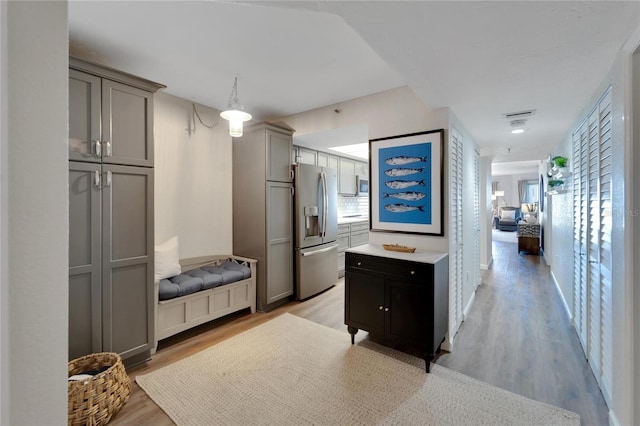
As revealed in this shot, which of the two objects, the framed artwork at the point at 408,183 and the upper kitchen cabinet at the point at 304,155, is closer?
the framed artwork at the point at 408,183

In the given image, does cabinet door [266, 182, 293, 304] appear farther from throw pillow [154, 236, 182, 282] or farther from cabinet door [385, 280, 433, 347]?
cabinet door [385, 280, 433, 347]

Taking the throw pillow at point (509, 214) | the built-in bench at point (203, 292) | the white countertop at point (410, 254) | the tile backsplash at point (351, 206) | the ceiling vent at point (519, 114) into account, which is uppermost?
the ceiling vent at point (519, 114)

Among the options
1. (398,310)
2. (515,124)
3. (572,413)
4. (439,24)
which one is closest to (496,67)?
(439,24)

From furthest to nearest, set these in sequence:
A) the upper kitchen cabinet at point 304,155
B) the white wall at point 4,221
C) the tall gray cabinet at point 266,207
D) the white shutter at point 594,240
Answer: the upper kitchen cabinet at point 304,155 < the tall gray cabinet at point 266,207 < the white shutter at point 594,240 < the white wall at point 4,221

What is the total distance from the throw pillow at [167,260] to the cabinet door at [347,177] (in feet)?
10.9

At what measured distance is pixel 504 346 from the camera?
2.68 m

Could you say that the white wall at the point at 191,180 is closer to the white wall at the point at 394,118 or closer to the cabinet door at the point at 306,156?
the cabinet door at the point at 306,156

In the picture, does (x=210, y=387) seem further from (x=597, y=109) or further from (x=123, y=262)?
(x=597, y=109)

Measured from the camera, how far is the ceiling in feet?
4.38

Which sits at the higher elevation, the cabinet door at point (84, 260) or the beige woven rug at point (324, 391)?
the cabinet door at point (84, 260)

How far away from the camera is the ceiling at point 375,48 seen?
1.34 meters

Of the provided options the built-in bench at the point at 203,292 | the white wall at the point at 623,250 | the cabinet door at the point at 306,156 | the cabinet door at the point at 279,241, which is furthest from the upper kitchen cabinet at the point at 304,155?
the white wall at the point at 623,250

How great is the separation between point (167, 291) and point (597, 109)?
3.86 metres

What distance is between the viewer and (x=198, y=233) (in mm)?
3510
